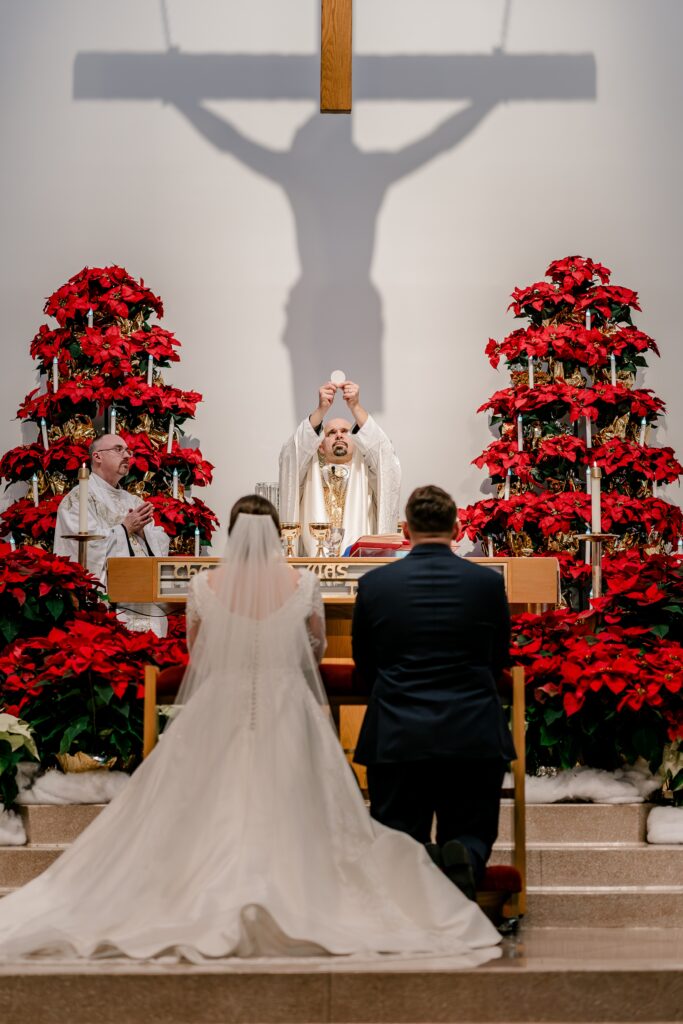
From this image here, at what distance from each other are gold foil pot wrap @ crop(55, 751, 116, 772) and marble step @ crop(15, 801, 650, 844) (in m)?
0.16

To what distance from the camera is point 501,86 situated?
9.08 metres

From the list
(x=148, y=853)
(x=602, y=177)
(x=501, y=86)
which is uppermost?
(x=501, y=86)

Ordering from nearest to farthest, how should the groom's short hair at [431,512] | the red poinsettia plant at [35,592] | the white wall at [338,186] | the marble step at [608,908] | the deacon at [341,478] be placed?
the groom's short hair at [431,512]
the marble step at [608,908]
the red poinsettia plant at [35,592]
the deacon at [341,478]
the white wall at [338,186]

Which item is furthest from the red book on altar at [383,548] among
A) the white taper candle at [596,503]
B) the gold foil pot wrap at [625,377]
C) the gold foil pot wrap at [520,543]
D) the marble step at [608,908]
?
the gold foil pot wrap at [625,377]

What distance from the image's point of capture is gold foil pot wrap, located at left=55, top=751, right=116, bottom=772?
15.8 ft

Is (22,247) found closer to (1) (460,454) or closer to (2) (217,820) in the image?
(1) (460,454)

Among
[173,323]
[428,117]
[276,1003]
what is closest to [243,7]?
[428,117]

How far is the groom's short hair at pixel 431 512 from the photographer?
3918 mm

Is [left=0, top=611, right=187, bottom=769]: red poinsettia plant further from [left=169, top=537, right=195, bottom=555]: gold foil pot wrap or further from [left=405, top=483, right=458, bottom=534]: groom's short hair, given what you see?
[left=169, top=537, right=195, bottom=555]: gold foil pot wrap

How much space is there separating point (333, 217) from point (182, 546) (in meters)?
2.58

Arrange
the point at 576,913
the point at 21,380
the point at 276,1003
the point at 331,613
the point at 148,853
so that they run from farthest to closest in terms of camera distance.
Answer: the point at 21,380 → the point at 331,613 → the point at 576,913 → the point at 148,853 → the point at 276,1003

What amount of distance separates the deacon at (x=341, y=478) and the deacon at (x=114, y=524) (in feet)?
2.66

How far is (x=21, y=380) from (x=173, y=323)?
3.55 ft

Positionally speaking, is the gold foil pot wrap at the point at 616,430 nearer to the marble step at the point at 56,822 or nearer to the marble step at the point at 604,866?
the marble step at the point at 604,866
